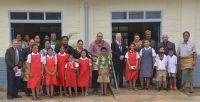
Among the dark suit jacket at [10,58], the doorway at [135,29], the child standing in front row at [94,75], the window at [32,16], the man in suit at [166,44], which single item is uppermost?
the window at [32,16]

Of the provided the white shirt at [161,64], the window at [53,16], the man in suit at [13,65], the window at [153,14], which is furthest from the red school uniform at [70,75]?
the window at [153,14]

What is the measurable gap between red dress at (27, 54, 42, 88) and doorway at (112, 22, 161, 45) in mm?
3765

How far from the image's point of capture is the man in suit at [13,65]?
41.7 feet

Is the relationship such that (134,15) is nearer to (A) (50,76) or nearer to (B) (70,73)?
(B) (70,73)

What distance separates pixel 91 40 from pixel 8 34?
A: 2757mm

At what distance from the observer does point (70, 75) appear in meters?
13.1

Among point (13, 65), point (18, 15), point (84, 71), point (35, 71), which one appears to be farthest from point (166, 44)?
point (18, 15)

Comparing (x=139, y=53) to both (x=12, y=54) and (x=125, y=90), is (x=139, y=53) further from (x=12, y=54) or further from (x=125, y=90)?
(x=12, y=54)

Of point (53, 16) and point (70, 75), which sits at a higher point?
point (53, 16)

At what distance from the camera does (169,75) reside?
1388 centimetres

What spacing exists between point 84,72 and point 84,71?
30 mm

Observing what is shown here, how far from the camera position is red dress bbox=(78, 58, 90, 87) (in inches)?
519

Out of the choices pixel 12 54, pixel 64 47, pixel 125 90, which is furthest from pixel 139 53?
pixel 12 54

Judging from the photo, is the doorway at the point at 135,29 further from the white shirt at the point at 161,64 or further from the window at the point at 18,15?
the window at the point at 18,15
